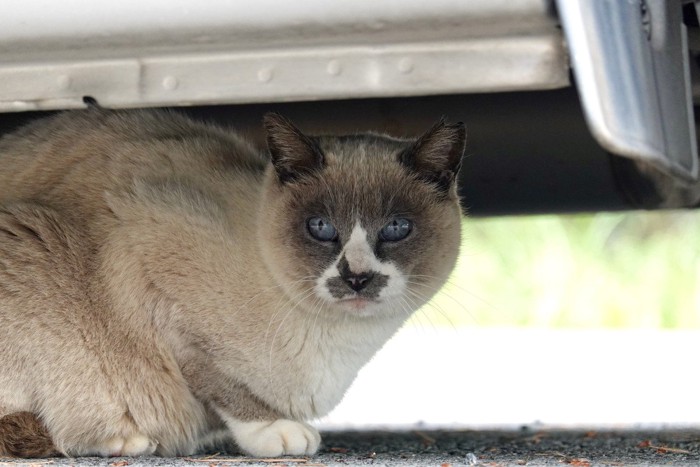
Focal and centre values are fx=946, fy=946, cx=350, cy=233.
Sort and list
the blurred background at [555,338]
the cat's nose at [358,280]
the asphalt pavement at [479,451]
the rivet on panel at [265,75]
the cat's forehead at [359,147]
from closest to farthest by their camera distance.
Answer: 1. the rivet on panel at [265,75]
2. the asphalt pavement at [479,451]
3. the cat's nose at [358,280]
4. the cat's forehead at [359,147]
5. the blurred background at [555,338]

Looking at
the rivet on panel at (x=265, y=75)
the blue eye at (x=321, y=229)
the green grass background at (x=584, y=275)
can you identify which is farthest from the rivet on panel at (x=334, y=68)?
the green grass background at (x=584, y=275)

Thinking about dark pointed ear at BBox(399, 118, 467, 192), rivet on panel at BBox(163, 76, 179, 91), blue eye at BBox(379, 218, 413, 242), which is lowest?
blue eye at BBox(379, 218, 413, 242)

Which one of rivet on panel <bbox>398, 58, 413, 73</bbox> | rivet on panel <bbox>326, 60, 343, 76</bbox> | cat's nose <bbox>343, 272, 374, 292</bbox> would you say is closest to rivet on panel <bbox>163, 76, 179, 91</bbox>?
rivet on panel <bbox>326, 60, 343, 76</bbox>

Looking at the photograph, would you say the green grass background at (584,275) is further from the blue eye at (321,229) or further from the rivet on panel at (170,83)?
the rivet on panel at (170,83)

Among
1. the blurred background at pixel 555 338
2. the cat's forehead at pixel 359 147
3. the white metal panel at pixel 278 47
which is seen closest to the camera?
the white metal panel at pixel 278 47

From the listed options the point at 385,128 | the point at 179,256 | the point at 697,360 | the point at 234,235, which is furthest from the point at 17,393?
the point at 697,360

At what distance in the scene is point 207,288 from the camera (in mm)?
2764

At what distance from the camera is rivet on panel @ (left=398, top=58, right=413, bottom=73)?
2039mm

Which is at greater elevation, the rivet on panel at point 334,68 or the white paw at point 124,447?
the rivet on panel at point 334,68

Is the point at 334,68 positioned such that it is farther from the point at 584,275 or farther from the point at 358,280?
the point at 584,275

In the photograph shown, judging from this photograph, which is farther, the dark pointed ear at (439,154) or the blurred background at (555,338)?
the blurred background at (555,338)

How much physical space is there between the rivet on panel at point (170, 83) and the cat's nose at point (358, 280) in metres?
0.75

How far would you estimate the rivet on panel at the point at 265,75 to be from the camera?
2.09m

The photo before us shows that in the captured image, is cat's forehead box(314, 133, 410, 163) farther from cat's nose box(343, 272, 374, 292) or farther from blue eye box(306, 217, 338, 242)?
cat's nose box(343, 272, 374, 292)
